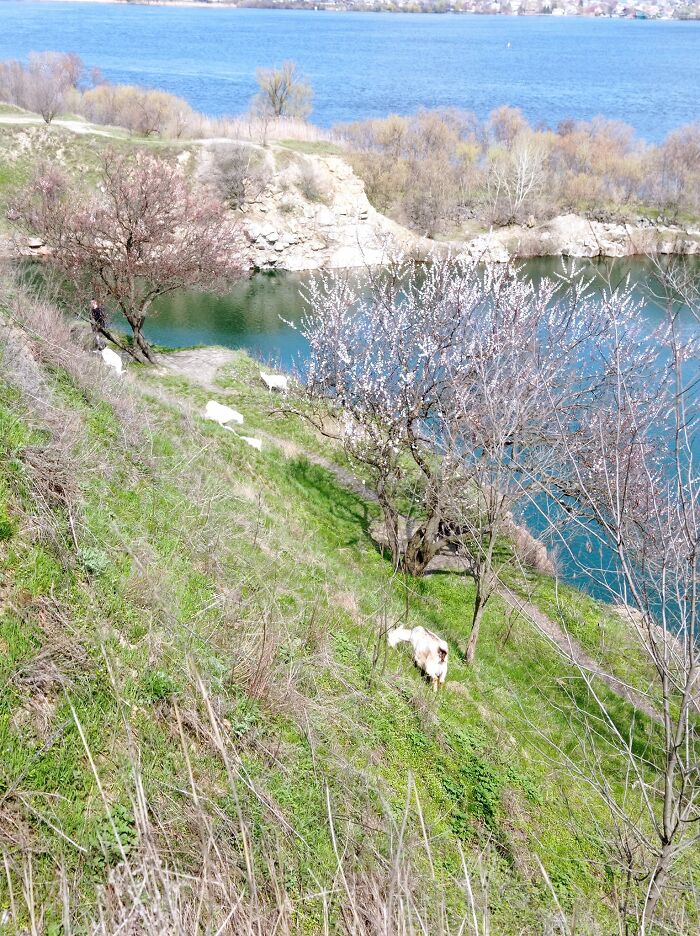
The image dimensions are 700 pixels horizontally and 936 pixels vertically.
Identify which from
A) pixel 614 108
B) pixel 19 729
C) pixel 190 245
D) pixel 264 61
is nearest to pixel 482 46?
pixel 264 61

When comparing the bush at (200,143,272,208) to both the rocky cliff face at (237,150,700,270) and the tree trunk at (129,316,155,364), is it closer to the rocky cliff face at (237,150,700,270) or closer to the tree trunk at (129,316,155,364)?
the rocky cliff face at (237,150,700,270)

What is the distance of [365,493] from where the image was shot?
53.7 feet

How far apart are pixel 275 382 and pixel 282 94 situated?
44735 mm

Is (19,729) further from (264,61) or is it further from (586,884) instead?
(264,61)

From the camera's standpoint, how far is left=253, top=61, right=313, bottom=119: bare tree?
5481 cm

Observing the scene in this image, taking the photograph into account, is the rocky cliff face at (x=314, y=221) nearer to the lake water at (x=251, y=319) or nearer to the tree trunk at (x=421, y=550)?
the lake water at (x=251, y=319)

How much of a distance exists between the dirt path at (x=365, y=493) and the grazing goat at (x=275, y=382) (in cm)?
157

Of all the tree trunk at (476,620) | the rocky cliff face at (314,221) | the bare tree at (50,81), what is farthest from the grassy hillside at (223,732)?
the bare tree at (50,81)

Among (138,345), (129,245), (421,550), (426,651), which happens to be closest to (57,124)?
(129,245)

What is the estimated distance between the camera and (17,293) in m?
13.5

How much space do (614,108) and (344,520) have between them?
270 ft

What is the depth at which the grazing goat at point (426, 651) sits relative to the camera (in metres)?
9.16

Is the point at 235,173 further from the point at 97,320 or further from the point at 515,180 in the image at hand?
the point at 97,320

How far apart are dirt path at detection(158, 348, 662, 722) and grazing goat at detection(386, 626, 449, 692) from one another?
1197mm
